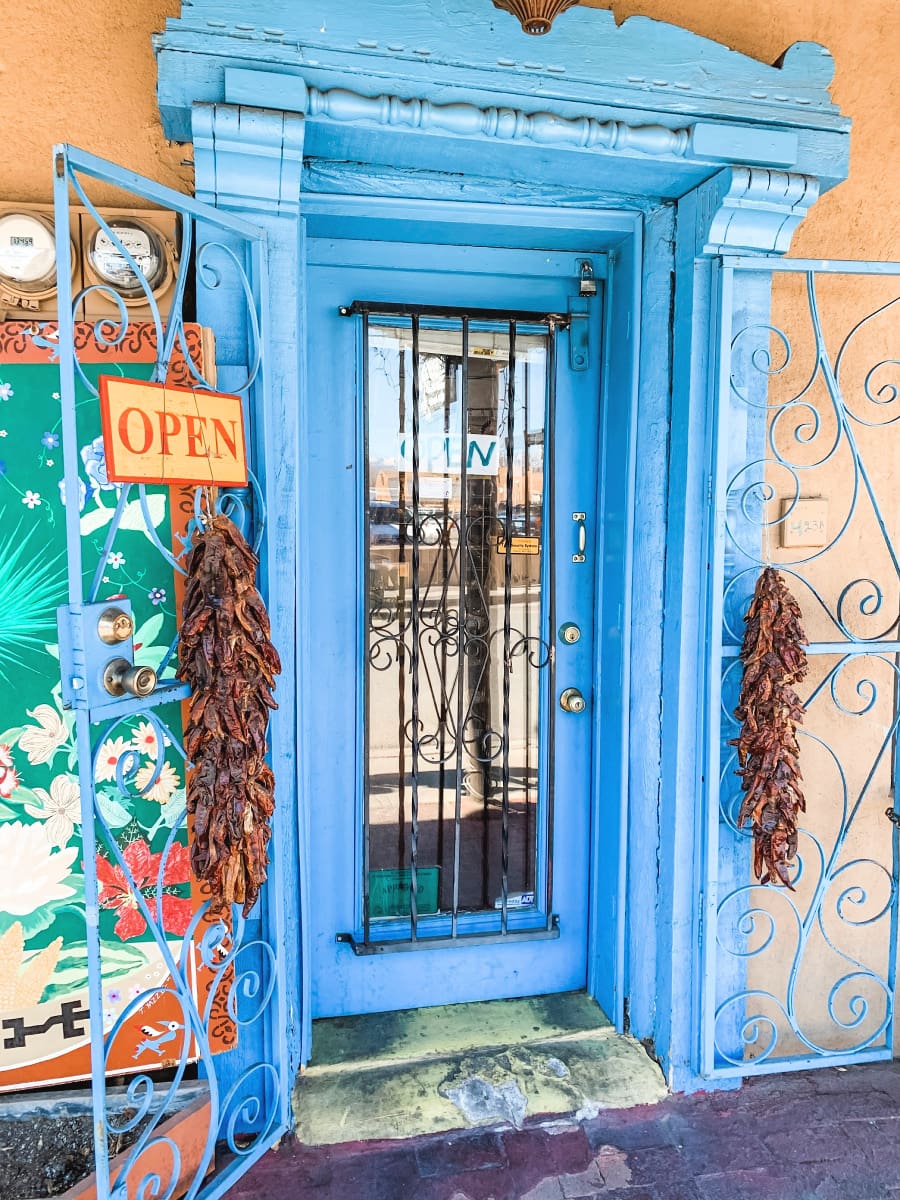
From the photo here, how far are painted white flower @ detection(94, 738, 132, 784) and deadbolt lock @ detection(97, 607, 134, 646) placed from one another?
607 millimetres

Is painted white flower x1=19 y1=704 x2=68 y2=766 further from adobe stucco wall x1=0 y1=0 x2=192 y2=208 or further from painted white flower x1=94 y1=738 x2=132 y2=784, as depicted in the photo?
adobe stucco wall x1=0 y1=0 x2=192 y2=208

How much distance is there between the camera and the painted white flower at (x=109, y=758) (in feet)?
6.66

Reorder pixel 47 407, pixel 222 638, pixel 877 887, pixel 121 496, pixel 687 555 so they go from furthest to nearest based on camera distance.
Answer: pixel 877 887 < pixel 687 555 < pixel 47 407 < pixel 222 638 < pixel 121 496

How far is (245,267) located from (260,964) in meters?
2.00

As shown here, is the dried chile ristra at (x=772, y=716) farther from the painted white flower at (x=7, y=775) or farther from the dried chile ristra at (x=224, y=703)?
the painted white flower at (x=7, y=775)

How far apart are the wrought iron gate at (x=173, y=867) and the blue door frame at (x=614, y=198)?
0.53 feet

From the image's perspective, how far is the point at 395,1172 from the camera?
204 centimetres

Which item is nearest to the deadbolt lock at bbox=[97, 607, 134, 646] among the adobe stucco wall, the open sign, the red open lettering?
the open sign

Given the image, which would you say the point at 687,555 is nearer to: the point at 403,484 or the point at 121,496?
the point at 403,484

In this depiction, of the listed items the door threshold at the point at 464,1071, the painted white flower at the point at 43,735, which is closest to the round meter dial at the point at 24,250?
the painted white flower at the point at 43,735

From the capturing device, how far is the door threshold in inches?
86.6

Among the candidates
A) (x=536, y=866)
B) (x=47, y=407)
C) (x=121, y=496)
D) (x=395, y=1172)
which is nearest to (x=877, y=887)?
(x=536, y=866)

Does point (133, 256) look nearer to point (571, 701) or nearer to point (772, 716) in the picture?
point (571, 701)

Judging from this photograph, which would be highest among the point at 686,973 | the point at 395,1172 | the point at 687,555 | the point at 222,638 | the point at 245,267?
the point at 245,267
